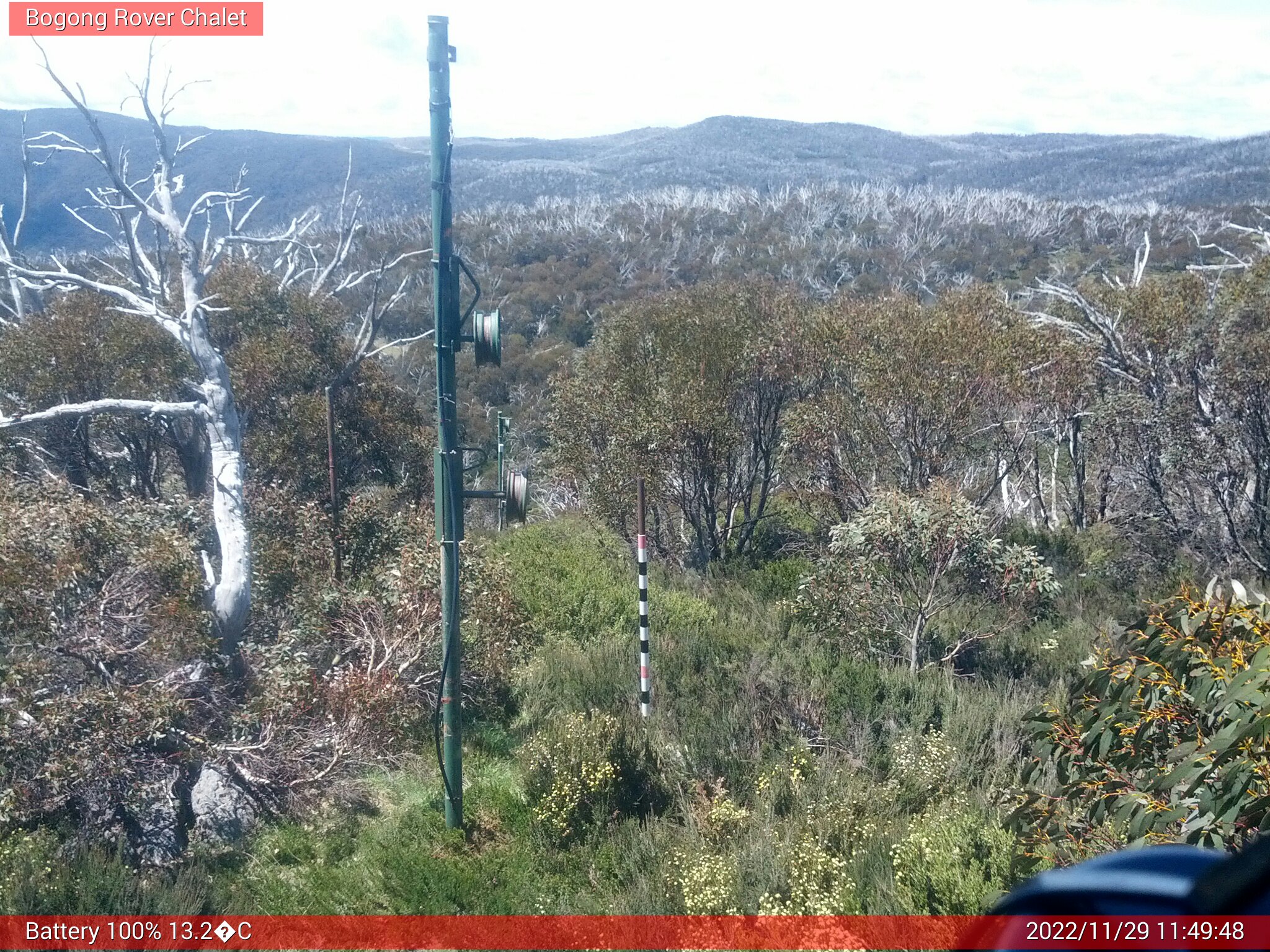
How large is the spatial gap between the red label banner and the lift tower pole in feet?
3.16

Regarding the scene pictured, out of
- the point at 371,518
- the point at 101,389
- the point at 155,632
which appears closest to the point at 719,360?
the point at 371,518

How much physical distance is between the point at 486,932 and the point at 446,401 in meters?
2.62

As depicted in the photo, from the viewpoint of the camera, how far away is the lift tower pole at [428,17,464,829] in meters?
4.95

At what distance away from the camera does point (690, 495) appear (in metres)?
12.8

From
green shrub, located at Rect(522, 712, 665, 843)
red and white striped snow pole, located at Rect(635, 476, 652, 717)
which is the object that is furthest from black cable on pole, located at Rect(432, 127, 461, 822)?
red and white striped snow pole, located at Rect(635, 476, 652, 717)

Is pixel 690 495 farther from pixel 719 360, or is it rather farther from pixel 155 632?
pixel 155 632

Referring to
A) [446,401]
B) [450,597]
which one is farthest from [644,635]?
[446,401]

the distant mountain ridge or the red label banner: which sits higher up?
the distant mountain ridge

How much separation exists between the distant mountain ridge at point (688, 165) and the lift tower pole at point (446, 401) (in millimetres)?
42711

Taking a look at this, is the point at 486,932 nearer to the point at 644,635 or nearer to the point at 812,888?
the point at 812,888

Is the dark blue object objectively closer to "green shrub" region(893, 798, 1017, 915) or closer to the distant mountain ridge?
"green shrub" region(893, 798, 1017, 915)

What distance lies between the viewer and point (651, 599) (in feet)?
32.0

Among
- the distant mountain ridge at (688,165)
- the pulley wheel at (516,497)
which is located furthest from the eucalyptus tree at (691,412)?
the distant mountain ridge at (688,165)

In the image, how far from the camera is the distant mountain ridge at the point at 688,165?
56625mm
